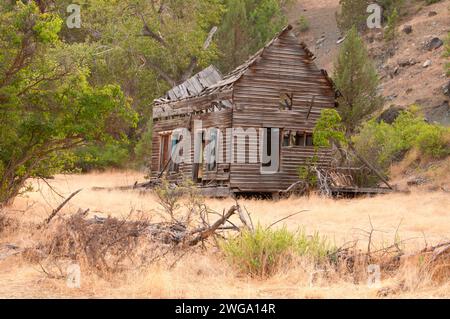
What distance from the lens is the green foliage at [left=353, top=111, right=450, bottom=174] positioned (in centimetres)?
2889

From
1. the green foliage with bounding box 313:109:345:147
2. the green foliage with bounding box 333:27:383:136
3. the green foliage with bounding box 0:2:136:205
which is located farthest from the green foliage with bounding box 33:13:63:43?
the green foliage with bounding box 333:27:383:136

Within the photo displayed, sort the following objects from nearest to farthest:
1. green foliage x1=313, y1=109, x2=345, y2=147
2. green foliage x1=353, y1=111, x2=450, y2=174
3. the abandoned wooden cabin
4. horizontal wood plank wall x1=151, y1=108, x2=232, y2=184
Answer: green foliage x1=313, y1=109, x2=345, y2=147
the abandoned wooden cabin
horizontal wood plank wall x1=151, y1=108, x2=232, y2=184
green foliage x1=353, y1=111, x2=450, y2=174

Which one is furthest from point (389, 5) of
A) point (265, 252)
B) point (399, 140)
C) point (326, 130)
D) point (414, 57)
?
point (265, 252)

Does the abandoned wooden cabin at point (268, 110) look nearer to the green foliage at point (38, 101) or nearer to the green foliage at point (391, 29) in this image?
the green foliage at point (38, 101)

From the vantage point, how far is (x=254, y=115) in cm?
2408

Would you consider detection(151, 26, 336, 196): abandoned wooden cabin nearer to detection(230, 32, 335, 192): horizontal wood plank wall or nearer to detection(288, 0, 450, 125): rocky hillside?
detection(230, 32, 335, 192): horizontal wood plank wall

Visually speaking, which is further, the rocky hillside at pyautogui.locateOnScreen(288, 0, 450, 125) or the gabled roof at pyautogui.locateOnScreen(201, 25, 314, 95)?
the rocky hillside at pyautogui.locateOnScreen(288, 0, 450, 125)

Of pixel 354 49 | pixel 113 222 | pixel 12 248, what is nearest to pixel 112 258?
pixel 113 222

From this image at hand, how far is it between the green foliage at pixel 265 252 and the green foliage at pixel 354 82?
86.4 feet

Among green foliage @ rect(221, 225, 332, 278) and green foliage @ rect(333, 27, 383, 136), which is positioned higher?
green foliage @ rect(333, 27, 383, 136)

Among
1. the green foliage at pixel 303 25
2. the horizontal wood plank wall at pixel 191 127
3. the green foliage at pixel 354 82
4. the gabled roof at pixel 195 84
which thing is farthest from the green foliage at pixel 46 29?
the green foliage at pixel 303 25

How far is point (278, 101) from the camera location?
2462 centimetres

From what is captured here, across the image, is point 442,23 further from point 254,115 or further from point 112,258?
point 112,258
